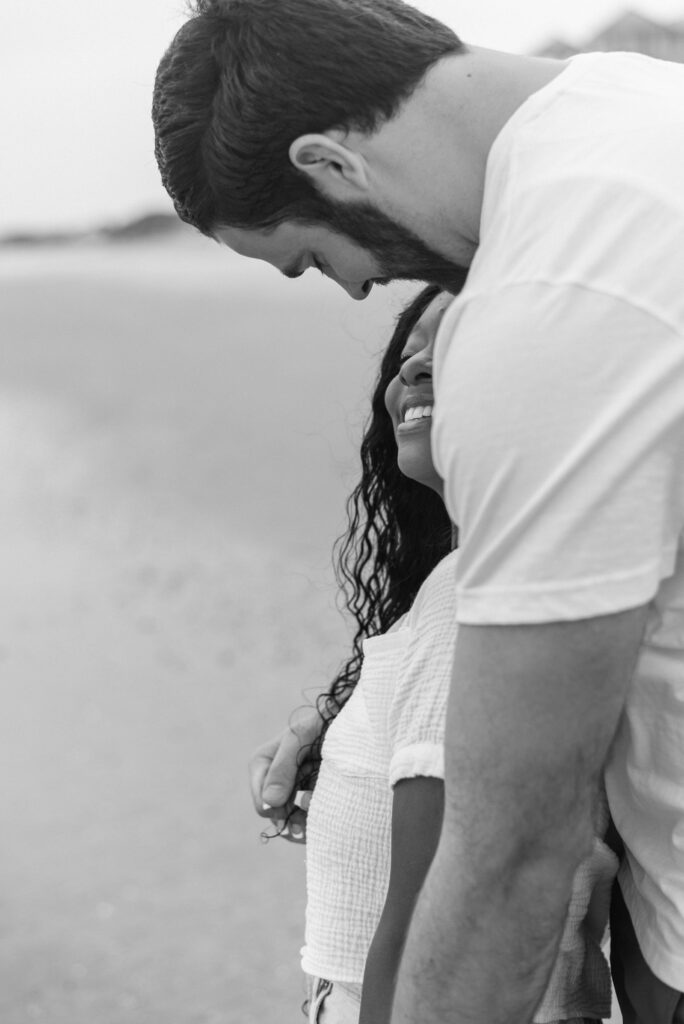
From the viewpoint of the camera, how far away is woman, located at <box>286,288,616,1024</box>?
4.35 feet

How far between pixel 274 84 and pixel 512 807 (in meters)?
0.71

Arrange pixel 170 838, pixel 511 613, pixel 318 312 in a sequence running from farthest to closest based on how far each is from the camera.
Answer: pixel 318 312, pixel 170 838, pixel 511 613

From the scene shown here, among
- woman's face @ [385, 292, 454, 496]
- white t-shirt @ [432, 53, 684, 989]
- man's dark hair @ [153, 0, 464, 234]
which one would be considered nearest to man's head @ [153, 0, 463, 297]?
man's dark hair @ [153, 0, 464, 234]

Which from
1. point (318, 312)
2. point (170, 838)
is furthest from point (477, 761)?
point (318, 312)

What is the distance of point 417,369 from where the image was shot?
1.72 meters

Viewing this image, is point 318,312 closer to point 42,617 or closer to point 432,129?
point 42,617

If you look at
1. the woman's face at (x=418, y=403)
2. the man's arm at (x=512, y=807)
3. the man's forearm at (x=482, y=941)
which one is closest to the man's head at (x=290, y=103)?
the woman's face at (x=418, y=403)

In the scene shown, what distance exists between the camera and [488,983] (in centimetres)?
116

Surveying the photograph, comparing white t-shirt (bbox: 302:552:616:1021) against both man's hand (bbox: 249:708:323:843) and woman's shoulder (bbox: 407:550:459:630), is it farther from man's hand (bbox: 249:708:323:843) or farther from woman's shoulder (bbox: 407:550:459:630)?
man's hand (bbox: 249:708:323:843)

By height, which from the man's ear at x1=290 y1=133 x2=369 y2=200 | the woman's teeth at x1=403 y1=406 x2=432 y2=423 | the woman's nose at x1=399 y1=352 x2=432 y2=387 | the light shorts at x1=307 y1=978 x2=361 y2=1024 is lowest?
the light shorts at x1=307 y1=978 x2=361 y2=1024

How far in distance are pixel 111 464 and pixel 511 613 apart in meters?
10.7

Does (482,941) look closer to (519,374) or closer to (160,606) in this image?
(519,374)

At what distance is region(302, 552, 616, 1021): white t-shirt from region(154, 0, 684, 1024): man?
84 millimetres

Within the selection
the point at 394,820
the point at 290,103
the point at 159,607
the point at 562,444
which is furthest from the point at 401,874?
the point at 159,607
